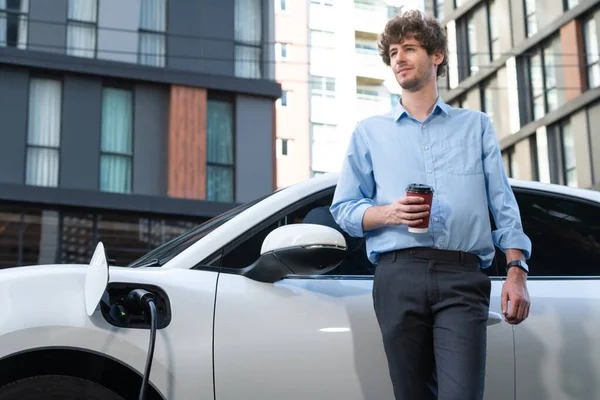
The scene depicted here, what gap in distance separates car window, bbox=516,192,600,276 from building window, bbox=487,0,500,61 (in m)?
30.1

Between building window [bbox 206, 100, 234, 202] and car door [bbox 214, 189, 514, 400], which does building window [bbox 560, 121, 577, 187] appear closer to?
building window [bbox 206, 100, 234, 202]

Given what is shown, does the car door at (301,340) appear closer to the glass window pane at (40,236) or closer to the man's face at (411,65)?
the man's face at (411,65)

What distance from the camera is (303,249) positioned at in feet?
9.29

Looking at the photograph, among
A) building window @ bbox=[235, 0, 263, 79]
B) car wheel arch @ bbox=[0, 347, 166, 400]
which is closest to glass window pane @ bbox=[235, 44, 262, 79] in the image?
building window @ bbox=[235, 0, 263, 79]

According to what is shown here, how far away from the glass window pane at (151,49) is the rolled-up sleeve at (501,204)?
17.9 metres

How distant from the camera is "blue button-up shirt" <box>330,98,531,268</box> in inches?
112

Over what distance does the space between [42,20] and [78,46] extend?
0.91 metres

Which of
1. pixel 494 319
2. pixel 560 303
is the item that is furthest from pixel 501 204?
pixel 560 303

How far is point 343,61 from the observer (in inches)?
1980

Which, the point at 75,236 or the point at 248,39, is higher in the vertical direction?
the point at 248,39

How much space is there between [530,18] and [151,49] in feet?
52.1

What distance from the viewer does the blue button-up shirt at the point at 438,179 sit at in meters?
2.84

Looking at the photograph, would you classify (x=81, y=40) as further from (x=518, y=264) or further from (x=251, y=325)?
(x=518, y=264)

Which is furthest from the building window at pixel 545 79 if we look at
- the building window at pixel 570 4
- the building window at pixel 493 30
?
the building window at pixel 493 30
